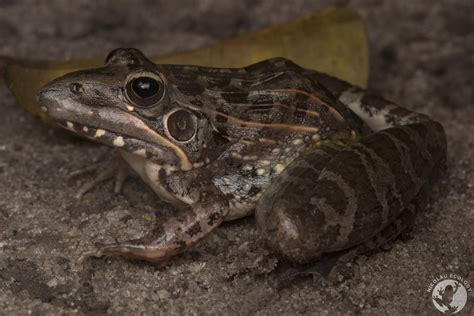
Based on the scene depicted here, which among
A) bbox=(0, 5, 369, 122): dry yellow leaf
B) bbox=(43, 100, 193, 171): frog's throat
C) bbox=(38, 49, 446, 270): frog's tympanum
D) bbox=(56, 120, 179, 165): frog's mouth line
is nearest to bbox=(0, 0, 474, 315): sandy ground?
bbox=(38, 49, 446, 270): frog's tympanum

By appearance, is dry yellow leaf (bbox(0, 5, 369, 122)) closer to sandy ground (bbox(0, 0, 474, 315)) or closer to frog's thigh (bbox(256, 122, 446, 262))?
sandy ground (bbox(0, 0, 474, 315))

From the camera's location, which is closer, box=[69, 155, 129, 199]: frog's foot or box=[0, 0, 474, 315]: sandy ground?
box=[0, 0, 474, 315]: sandy ground

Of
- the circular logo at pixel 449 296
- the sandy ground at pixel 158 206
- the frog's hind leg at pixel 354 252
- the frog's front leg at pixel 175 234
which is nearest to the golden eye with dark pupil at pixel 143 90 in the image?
the frog's front leg at pixel 175 234

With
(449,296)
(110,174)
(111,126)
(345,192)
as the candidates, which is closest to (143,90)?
(111,126)

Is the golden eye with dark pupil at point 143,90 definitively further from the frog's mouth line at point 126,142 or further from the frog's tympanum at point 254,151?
the frog's mouth line at point 126,142

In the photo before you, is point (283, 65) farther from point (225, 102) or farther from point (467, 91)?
point (467, 91)

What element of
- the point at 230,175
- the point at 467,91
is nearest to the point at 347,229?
the point at 230,175

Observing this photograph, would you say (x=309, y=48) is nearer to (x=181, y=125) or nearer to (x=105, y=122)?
(x=181, y=125)
